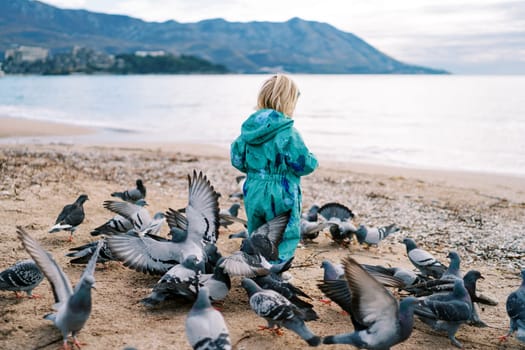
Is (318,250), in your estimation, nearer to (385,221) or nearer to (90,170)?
(385,221)

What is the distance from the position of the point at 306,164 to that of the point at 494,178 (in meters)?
12.3

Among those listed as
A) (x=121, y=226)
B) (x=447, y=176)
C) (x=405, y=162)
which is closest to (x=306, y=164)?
(x=121, y=226)

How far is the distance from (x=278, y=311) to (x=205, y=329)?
744 mm

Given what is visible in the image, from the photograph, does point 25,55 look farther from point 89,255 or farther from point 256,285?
point 256,285

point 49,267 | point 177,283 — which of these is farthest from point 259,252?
point 49,267

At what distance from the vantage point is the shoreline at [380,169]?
13.7 m

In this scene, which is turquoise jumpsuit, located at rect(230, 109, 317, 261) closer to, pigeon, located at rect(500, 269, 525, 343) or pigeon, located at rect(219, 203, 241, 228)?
pigeon, located at rect(219, 203, 241, 228)

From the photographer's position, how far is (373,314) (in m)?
3.92

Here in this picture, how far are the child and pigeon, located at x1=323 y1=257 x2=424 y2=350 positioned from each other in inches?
63.6

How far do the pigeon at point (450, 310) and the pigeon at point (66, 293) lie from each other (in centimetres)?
301

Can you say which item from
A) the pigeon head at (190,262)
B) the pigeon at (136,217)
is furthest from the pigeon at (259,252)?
the pigeon at (136,217)

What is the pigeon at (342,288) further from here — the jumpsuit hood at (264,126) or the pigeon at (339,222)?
the pigeon at (339,222)

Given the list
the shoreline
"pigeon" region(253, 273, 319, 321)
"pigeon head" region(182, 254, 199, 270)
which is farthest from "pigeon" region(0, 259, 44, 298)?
the shoreline

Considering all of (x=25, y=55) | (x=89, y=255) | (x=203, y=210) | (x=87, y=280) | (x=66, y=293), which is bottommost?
(x=89, y=255)
